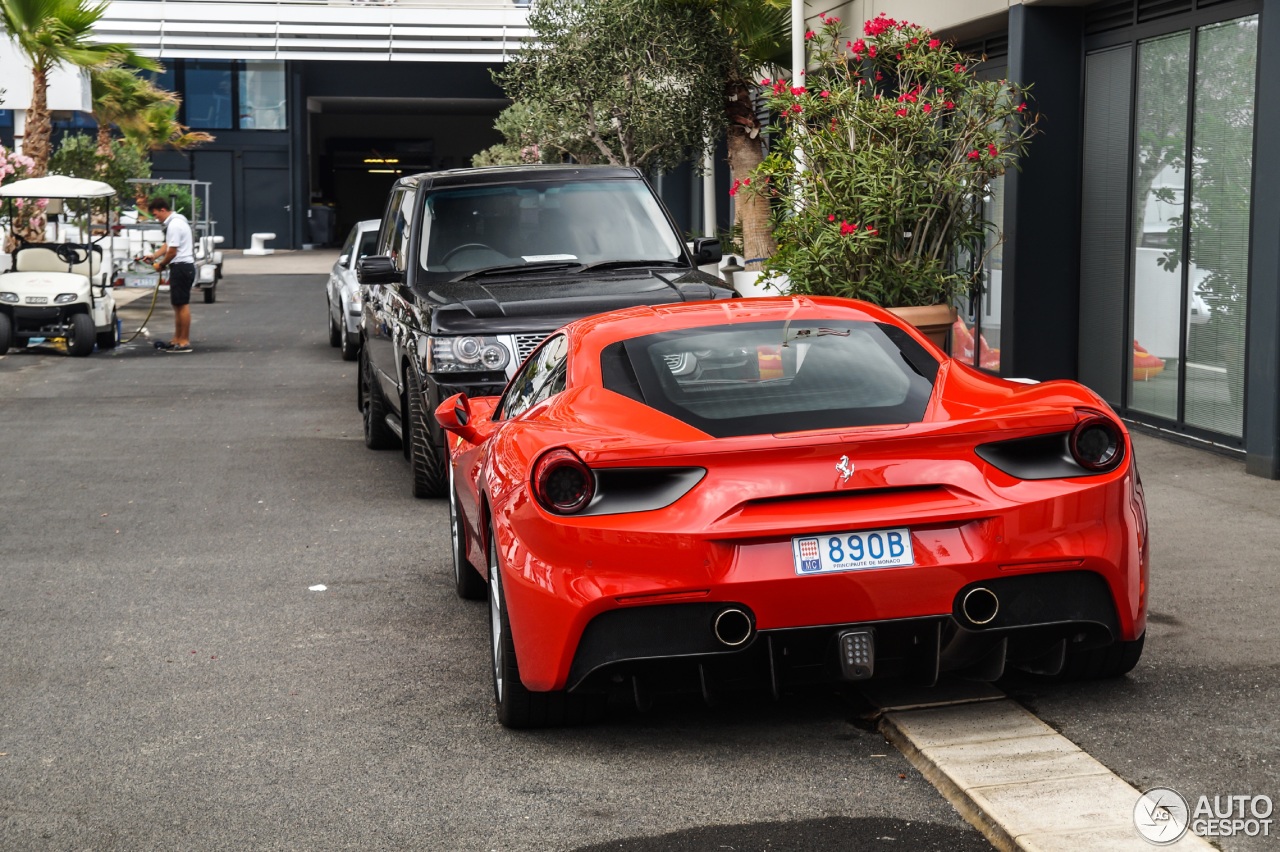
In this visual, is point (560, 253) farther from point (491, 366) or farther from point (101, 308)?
point (101, 308)

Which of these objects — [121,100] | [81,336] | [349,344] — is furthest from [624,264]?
[121,100]

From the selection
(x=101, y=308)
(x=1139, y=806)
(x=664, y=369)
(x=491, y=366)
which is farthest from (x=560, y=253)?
(x=101, y=308)

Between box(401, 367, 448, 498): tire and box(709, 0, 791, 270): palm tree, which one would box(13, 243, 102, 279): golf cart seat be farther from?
box(401, 367, 448, 498): tire

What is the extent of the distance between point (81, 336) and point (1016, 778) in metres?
17.3

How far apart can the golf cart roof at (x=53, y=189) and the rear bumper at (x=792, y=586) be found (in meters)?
16.8

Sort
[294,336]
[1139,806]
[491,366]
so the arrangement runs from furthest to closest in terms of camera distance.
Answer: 1. [294,336]
2. [491,366]
3. [1139,806]

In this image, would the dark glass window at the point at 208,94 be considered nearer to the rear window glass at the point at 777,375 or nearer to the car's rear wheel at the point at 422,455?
the car's rear wheel at the point at 422,455

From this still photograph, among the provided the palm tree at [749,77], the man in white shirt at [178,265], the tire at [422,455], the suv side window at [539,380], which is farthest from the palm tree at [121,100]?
the suv side window at [539,380]

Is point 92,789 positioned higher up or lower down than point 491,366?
lower down

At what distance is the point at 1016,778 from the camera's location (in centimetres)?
458

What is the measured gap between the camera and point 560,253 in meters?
10.7

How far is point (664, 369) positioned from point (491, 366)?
3.81m

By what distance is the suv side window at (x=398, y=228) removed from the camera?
10973 mm
